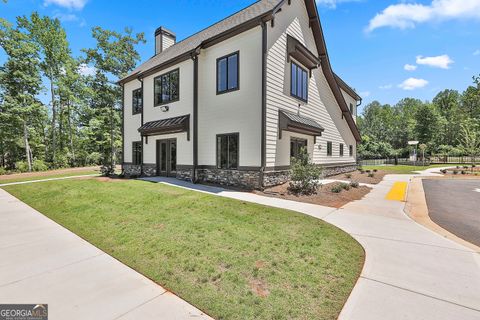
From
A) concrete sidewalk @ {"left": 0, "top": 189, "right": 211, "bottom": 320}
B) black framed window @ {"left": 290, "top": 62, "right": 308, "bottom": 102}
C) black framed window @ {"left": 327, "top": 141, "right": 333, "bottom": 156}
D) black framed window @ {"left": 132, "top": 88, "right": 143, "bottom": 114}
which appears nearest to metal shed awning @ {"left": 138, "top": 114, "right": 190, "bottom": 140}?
black framed window @ {"left": 132, "top": 88, "right": 143, "bottom": 114}

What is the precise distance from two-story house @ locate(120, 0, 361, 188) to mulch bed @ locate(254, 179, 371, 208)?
0.64m

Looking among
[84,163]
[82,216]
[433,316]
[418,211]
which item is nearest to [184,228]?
[82,216]

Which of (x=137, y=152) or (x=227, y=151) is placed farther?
(x=137, y=152)

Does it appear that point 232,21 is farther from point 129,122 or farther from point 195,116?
point 129,122

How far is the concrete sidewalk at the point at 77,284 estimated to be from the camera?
2.73m

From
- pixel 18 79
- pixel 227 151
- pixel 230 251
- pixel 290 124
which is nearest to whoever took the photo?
pixel 230 251

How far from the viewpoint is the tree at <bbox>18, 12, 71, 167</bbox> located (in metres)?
25.9

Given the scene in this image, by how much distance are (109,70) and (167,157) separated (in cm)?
2213

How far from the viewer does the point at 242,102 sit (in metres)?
11.2

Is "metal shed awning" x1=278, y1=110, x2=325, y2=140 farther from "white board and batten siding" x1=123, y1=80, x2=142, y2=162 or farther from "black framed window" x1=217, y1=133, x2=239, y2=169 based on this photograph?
"white board and batten siding" x1=123, y1=80, x2=142, y2=162

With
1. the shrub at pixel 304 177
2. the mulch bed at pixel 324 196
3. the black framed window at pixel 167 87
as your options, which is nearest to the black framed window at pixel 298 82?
the shrub at pixel 304 177

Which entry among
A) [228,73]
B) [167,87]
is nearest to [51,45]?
[167,87]

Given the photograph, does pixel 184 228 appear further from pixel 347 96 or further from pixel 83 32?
pixel 83 32

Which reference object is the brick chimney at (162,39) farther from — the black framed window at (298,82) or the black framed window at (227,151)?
the black framed window at (227,151)
